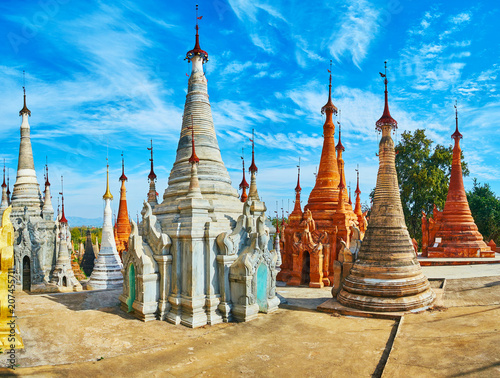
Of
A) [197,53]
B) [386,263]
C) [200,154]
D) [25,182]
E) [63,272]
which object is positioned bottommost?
[63,272]

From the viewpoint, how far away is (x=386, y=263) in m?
12.3

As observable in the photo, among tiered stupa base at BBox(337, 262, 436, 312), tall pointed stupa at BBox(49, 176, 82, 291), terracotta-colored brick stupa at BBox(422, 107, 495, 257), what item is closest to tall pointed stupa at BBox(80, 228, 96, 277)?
tall pointed stupa at BBox(49, 176, 82, 291)

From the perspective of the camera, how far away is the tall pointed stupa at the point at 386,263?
38.8 feet

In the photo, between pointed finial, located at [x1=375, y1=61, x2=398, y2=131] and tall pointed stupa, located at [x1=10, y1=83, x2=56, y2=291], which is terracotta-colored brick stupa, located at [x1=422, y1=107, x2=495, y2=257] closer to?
pointed finial, located at [x1=375, y1=61, x2=398, y2=131]

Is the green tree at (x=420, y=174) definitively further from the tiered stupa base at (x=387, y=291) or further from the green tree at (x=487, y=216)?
the tiered stupa base at (x=387, y=291)

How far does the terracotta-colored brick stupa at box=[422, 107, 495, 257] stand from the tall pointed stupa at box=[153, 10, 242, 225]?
59.1 feet

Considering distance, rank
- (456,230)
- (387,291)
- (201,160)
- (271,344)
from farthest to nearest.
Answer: (456,230), (201,160), (387,291), (271,344)

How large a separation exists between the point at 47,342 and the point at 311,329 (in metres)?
7.52

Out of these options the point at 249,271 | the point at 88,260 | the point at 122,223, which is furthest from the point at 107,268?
the point at 88,260

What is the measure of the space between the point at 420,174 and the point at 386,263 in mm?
27231

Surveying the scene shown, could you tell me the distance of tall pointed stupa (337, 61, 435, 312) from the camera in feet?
38.8

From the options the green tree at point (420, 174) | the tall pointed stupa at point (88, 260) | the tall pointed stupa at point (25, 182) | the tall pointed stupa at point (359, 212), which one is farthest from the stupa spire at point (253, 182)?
the green tree at point (420, 174)

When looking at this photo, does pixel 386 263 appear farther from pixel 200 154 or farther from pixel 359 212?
pixel 359 212

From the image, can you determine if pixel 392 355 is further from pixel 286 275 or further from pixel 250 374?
pixel 286 275
